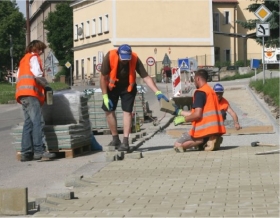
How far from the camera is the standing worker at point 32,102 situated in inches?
527

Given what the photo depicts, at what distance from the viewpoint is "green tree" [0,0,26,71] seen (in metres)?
96.9

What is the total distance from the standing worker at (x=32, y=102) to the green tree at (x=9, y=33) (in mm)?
83251

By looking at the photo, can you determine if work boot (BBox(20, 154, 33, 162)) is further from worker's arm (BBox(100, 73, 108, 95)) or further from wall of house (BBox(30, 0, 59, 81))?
wall of house (BBox(30, 0, 59, 81))

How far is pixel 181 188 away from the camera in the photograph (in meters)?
8.92

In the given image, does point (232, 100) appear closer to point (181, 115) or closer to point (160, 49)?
point (181, 115)

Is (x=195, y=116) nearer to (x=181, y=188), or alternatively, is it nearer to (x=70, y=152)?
(x=70, y=152)

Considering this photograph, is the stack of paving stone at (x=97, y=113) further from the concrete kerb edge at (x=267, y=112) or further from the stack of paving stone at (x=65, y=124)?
the stack of paving stone at (x=65, y=124)

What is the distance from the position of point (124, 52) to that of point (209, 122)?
1703 mm

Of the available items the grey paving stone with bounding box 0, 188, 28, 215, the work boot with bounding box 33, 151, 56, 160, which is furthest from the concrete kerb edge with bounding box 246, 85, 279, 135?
the grey paving stone with bounding box 0, 188, 28, 215

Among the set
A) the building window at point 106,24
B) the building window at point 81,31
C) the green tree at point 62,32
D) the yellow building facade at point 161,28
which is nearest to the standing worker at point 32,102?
the yellow building facade at point 161,28

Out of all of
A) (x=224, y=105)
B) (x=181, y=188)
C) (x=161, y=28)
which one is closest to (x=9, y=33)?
(x=161, y=28)

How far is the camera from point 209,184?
912cm

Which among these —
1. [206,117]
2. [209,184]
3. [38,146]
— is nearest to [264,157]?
[206,117]

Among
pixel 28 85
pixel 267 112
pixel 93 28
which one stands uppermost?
pixel 93 28
